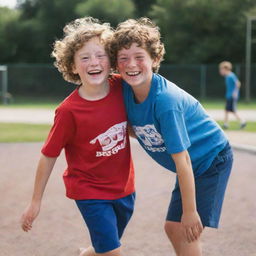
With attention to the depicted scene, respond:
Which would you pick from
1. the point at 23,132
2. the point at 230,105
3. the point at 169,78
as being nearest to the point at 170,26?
the point at 169,78

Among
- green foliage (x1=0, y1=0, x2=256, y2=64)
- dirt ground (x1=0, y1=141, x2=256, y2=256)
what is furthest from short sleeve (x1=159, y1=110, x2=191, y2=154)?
green foliage (x1=0, y1=0, x2=256, y2=64)

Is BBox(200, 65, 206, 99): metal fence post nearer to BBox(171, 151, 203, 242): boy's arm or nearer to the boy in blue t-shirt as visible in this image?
the boy in blue t-shirt

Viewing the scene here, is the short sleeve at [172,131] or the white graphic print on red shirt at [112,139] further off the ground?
the short sleeve at [172,131]

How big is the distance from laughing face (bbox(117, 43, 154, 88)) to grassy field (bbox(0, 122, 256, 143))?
9007mm

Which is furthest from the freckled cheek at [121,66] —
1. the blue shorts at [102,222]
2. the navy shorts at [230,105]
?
the navy shorts at [230,105]

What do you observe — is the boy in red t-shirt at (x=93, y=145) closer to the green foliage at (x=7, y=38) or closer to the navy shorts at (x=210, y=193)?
the navy shorts at (x=210, y=193)

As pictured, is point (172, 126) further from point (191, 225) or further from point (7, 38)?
point (7, 38)

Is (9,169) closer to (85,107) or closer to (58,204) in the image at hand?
(58,204)

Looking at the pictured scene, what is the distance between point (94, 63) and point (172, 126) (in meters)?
0.65

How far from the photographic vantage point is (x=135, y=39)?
337 centimetres

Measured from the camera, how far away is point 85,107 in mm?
3395

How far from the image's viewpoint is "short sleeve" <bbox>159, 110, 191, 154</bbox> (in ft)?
10.3

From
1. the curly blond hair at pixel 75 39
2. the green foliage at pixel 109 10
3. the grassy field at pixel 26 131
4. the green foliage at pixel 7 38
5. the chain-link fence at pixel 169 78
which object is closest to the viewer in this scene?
the curly blond hair at pixel 75 39

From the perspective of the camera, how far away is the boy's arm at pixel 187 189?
316 cm
